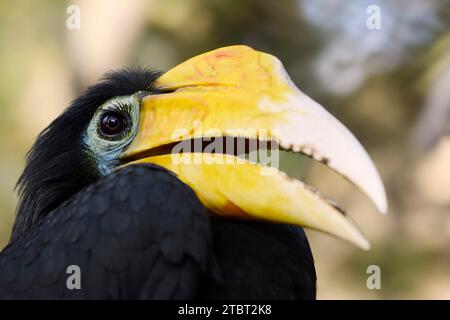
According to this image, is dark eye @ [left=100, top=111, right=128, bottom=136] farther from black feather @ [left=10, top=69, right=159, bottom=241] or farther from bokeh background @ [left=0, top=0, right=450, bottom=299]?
bokeh background @ [left=0, top=0, right=450, bottom=299]

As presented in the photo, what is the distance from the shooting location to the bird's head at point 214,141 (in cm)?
195

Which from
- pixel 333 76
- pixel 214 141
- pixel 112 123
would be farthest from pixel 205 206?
pixel 333 76

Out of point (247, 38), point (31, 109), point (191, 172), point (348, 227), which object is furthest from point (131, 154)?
point (247, 38)

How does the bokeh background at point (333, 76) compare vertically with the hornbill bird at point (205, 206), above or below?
above

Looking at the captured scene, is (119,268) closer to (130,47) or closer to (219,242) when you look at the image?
(219,242)

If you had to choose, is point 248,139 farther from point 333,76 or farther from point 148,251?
point 333,76

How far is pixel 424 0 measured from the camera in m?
6.18

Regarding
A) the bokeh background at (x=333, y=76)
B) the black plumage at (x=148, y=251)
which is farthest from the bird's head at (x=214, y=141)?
the bokeh background at (x=333, y=76)

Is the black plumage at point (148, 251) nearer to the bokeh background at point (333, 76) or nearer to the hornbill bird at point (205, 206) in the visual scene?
the hornbill bird at point (205, 206)

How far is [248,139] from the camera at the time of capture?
211 cm

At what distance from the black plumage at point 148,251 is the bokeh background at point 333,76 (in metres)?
3.75

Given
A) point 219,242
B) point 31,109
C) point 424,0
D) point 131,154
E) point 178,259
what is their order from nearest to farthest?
point 178,259 → point 219,242 → point 131,154 → point 31,109 → point 424,0

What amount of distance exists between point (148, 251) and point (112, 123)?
69cm
